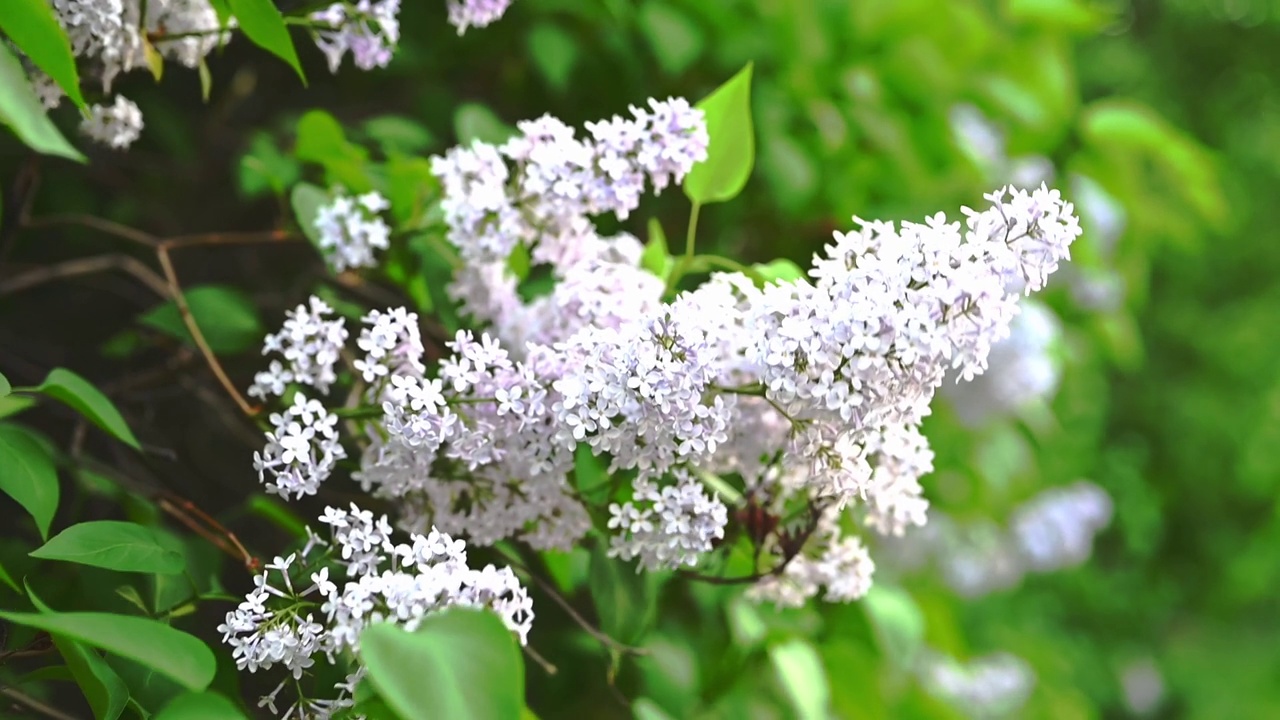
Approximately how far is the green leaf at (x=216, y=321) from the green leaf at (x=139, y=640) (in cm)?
39

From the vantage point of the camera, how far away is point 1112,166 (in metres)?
1.50

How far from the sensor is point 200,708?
482 millimetres

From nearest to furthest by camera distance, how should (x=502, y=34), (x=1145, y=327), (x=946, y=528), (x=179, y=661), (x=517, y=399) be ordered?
(x=179, y=661)
(x=517, y=399)
(x=502, y=34)
(x=946, y=528)
(x=1145, y=327)

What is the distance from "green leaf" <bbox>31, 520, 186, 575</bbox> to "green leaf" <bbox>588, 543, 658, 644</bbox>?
0.24 m

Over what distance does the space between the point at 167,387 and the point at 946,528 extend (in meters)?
1.19

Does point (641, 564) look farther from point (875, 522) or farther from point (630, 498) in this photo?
point (875, 522)

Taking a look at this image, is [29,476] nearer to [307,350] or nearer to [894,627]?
[307,350]

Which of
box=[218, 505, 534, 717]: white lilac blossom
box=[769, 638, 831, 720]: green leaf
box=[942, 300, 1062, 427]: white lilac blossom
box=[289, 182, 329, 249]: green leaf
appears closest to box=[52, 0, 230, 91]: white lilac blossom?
box=[289, 182, 329, 249]: green leaf

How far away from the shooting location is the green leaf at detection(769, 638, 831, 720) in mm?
800

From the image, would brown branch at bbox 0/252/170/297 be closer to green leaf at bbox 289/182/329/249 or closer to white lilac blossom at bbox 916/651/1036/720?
green leaf at bbox 289/182/329/249

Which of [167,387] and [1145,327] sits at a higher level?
[1145,327]

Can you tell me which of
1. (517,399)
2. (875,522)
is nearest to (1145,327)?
(875,522)

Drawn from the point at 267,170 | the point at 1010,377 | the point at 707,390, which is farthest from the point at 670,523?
the point at 1010,377

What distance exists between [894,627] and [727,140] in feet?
1.44
